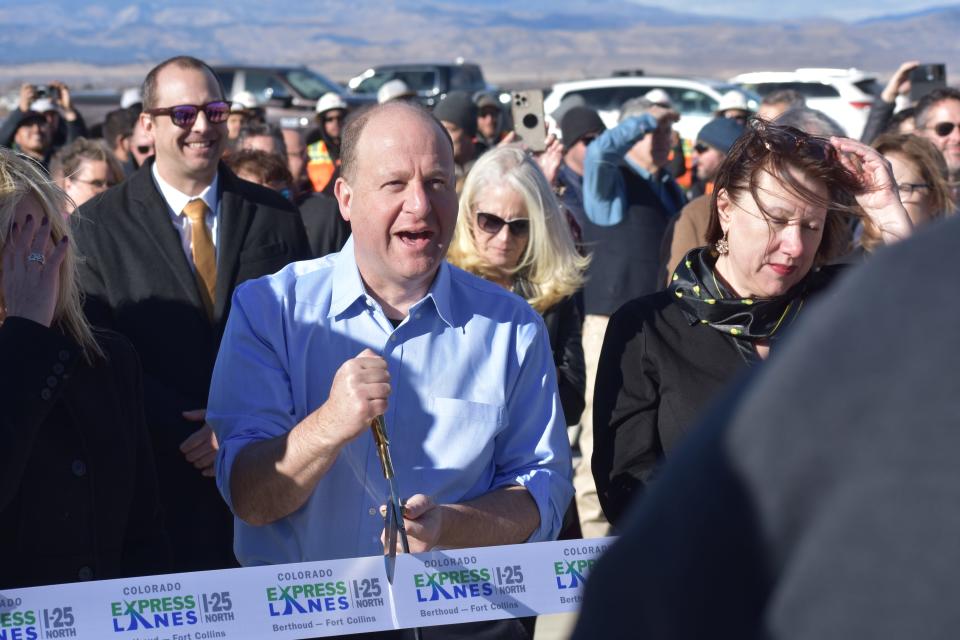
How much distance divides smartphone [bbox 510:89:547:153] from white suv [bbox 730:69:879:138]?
18.1 metres

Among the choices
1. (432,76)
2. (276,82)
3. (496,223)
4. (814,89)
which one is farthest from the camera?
(432,76)

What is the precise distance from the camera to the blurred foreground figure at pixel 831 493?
0.85m

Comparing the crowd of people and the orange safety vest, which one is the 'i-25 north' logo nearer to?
the crowd of people

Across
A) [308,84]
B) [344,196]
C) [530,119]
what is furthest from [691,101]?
[344,196]

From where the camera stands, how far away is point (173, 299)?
444 cm

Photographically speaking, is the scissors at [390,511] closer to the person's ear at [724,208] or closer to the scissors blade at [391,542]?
the scissors blade at [391,542]

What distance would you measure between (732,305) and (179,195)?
235 cm

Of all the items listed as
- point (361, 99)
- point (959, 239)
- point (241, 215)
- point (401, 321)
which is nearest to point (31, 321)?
point (401, 321)

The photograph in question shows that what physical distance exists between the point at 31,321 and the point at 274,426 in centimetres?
59

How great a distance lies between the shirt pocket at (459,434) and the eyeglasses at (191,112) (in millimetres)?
2381

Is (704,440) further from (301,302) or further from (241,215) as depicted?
(241,215)

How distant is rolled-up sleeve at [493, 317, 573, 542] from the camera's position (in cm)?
309

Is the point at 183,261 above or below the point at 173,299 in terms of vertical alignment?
above

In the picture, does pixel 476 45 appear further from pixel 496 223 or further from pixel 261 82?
pixel 496 223
